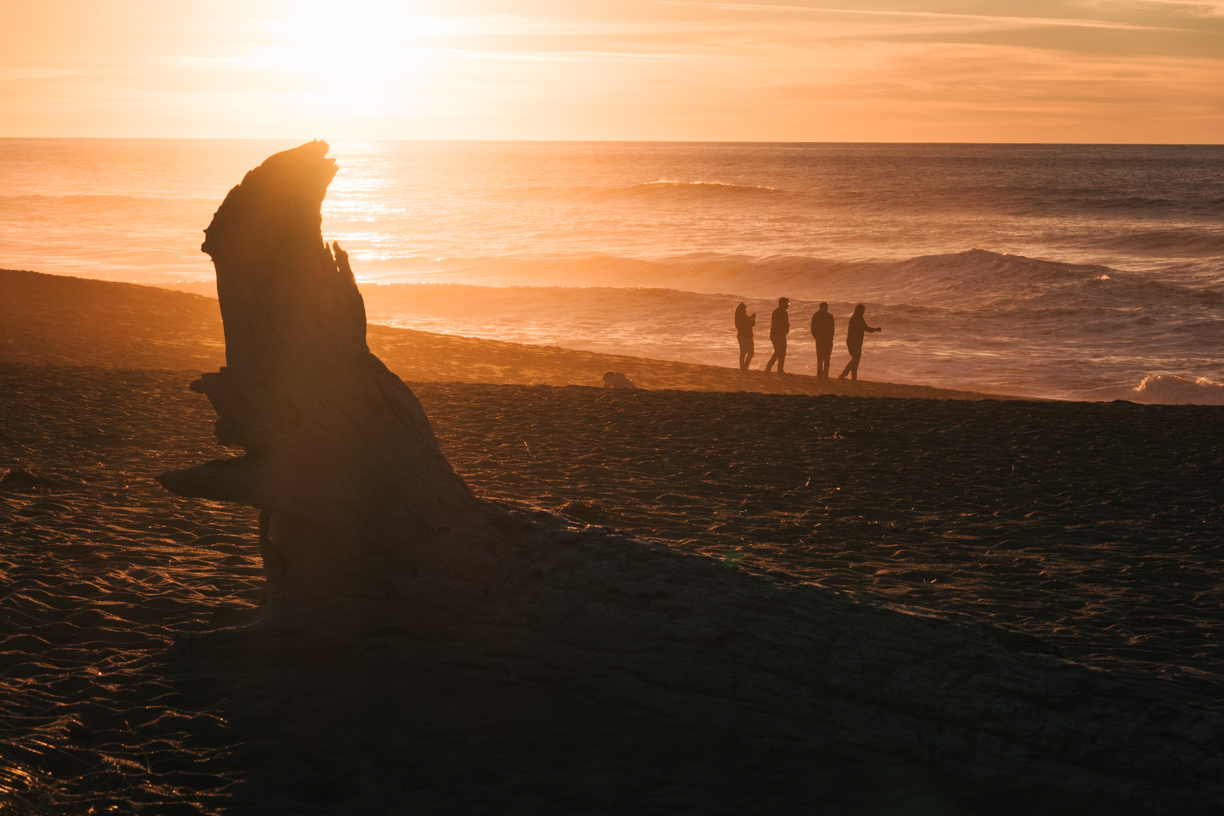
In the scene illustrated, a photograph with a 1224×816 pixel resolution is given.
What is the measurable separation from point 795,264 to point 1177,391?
2395 cm

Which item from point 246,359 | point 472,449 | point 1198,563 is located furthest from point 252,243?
point 1198,563

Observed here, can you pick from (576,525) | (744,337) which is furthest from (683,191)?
(576,525)

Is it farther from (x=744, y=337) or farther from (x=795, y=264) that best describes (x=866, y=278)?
(x=744, y=337)

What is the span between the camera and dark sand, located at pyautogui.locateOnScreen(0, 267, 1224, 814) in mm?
4266

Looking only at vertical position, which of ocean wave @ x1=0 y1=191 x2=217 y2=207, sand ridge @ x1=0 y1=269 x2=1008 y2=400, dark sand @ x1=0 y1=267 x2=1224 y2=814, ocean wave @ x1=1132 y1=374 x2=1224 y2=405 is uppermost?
ocean wave @ x1=0 y1=191 x2=217 y2=207

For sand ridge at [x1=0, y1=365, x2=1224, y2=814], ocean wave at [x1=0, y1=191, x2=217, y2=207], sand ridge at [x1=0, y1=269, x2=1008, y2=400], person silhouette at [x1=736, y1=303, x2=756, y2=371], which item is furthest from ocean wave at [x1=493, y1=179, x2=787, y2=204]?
sand ridge at [x1=0, y1=365, x2=1224, y2=814]

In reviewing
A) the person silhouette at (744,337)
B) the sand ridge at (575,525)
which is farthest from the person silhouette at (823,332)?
the sand ridge at (575,525)

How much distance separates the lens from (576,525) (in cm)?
564

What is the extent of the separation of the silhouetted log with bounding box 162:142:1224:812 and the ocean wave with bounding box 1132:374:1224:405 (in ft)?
56.2

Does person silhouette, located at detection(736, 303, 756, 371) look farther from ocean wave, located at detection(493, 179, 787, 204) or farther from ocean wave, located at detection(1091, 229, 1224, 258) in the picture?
ocean wave, located at detection(493, 179, 787, 204)

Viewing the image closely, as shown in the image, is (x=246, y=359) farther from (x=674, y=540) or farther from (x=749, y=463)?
(x=749, y=463)

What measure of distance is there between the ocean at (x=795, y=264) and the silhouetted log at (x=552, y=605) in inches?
670

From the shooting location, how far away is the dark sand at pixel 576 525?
14.0ft

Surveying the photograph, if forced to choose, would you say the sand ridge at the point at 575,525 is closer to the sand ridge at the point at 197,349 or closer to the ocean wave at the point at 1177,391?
the sand ridge at the point at 197,349
